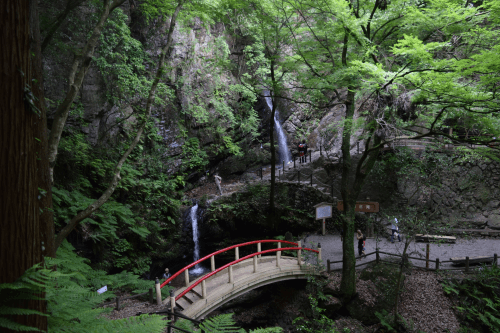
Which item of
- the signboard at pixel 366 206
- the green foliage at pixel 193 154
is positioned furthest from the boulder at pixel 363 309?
the green foliage at pixel 193 154

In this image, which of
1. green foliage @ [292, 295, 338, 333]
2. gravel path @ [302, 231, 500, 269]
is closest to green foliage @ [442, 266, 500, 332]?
gravel path @ [302, 231, 500, 269]

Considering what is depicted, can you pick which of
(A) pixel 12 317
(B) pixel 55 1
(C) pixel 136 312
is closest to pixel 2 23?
(A) pixel 12 317

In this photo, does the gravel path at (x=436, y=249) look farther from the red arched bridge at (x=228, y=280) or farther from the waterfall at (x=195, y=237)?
the waterfall at (x=195, y=237)

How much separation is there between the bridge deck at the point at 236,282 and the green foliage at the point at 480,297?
16.6 ft

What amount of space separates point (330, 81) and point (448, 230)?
6.49m

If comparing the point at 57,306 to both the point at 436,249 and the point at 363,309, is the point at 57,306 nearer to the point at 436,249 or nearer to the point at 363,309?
the point at 363,309

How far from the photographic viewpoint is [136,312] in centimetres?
653

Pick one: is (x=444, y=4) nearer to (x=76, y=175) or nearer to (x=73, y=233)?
(x=76, y=175)

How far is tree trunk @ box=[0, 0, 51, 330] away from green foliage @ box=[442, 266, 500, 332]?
37.9 ft

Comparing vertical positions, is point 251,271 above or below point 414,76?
below

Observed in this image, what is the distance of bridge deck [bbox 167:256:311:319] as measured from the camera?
7.55 m

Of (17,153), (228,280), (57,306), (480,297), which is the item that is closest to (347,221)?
(228,280)

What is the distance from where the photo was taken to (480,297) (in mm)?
9188

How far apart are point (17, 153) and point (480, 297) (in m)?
12.8
